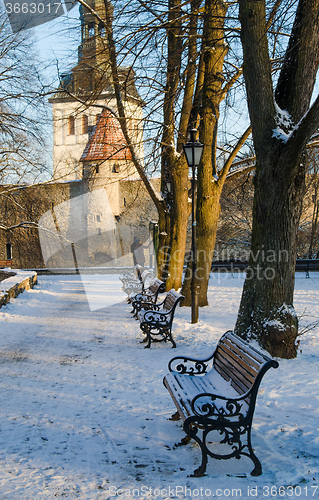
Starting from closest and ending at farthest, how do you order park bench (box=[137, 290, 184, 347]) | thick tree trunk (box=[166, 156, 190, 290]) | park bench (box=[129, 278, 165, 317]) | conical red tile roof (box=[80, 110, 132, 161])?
park bench (box=[137, 290, 184, 347]), park bench (box=[129, 278, 165, 317]), conical red tile roof (box=[80, 110, 132, 161]), thick tree trunk (box=[166, 156, 190, 290])

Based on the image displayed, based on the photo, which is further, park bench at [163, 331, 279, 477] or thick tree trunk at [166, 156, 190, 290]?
thick tree trunk at [166, 156, 190, 290]

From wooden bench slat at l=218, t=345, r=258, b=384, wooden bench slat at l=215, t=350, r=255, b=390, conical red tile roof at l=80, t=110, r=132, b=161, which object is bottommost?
wooden bench slat at l=215, t=350, r=255, b=390

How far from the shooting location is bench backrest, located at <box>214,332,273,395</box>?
3.12 meters

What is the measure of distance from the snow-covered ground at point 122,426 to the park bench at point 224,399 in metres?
0.15

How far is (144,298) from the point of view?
8.84 meters

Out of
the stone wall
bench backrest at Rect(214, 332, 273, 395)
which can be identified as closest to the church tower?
the stone wall

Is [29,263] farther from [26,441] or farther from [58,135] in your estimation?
[26,441]

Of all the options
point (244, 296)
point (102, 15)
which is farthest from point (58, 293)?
point (244, 296)

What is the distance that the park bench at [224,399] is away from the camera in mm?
2891

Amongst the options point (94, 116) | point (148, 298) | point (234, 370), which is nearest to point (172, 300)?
point (148, 298)

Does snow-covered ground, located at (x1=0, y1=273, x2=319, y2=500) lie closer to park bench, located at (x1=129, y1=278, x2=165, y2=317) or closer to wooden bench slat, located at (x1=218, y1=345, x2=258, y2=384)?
wooden bench slat, located at (x1=218, y1=345, x2=258, y2=384)

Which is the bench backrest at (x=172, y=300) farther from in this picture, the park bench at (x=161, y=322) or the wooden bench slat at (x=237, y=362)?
the wooden bench slat at (x=237, y=362)

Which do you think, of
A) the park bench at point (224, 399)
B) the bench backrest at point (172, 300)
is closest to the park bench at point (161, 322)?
the bench backrest at point (172, 300)

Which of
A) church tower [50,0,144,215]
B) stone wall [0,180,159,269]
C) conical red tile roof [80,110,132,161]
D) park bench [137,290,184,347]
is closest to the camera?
park bench [137,290,184,347]
